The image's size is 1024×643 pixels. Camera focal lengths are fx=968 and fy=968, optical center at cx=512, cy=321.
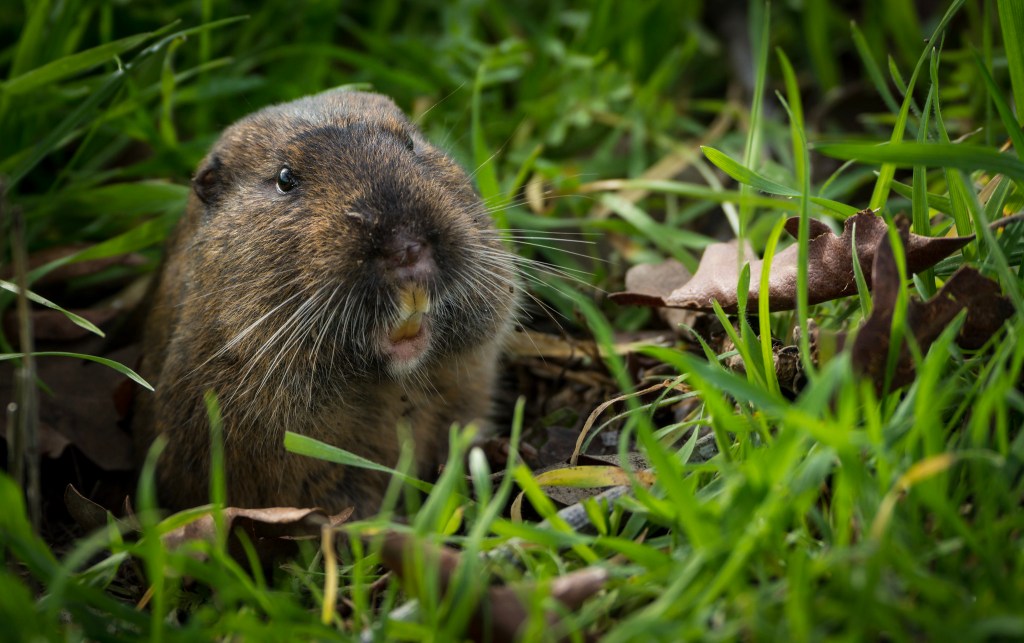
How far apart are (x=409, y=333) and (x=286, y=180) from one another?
26.8 inches

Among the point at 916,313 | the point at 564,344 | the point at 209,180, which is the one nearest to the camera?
the point at 916,313

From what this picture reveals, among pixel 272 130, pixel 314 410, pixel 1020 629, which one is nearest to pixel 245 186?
pixel 272 130

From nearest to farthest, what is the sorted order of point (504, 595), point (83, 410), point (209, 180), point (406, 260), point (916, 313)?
point (504, 595) < point (916, 313) < point (406, 260) < point (209, 180) < point (83, 410)

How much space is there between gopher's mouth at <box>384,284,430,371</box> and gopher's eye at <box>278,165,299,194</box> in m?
0.63

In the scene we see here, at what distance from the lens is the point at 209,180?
3.51 m

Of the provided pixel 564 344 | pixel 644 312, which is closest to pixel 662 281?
pixel 644 312

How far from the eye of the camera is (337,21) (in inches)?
212

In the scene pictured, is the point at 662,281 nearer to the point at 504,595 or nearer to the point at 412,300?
the point at 412,300

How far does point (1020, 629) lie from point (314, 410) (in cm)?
216

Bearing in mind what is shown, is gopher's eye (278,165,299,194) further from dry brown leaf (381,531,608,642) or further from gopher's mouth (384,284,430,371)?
dry brown leaf (381,531,608,642)

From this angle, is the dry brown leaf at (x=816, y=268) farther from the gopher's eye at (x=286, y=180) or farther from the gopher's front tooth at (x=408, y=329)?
the gopher's eye at (x=286, y=180)

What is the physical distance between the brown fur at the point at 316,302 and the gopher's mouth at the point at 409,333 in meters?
0.03

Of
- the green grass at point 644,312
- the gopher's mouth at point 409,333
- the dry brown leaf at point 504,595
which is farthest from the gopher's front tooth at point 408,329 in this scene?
the dry brown leaf at point 504,595

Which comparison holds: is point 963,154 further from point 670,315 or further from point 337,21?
point 337,21
